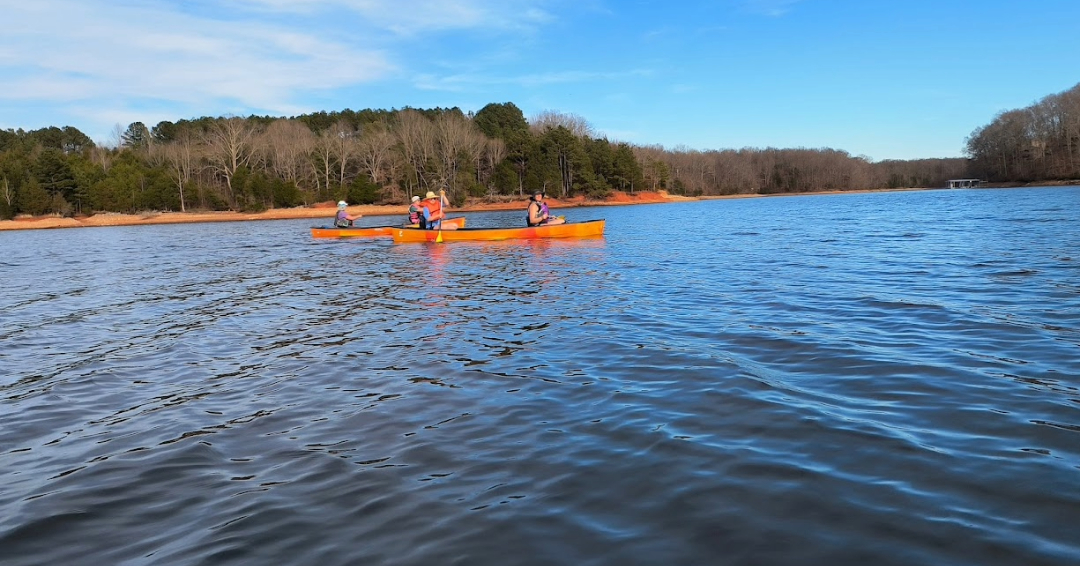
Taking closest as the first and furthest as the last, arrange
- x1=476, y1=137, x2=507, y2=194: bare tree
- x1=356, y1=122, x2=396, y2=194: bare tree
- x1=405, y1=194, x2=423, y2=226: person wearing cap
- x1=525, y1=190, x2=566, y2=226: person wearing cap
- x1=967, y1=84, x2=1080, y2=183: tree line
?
x1=525, y1=190, x2=566, y2=226: person wearing cap < x1=405, y1=194, x2=423, y2=226: person wearing cap < x1=356, y1=122, x2=396, y2=194: bare tree < x1=476, y1=137, x2=507, y2=194: bare tree < x1=967, y1=84, x2=1080, y2=183: tree line

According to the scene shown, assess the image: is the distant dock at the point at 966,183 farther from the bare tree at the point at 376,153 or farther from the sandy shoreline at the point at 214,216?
the bare tree at the point at 376,153

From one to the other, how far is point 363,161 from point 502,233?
2938 inches

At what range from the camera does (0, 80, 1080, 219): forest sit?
261ft

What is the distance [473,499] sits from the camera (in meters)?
4.31

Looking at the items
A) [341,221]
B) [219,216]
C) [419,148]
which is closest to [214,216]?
[219,216]

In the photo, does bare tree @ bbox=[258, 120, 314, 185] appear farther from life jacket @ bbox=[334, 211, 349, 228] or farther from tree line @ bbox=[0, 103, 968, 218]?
life jacket @ bbox=[334, 211, 349, 228]

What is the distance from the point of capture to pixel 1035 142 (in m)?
118

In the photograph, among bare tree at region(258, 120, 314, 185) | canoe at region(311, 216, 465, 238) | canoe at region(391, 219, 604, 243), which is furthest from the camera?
bare tree at region(258, 120, 314, 185)

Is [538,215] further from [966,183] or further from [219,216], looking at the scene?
[966,183]

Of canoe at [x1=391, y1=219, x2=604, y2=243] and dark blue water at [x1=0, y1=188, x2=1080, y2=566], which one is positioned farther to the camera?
canoe at [x1=391, y1=219, x2=604, y2=243]

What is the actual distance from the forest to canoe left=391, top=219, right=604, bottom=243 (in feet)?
192

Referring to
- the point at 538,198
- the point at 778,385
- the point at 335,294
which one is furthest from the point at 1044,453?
the point at 538,198

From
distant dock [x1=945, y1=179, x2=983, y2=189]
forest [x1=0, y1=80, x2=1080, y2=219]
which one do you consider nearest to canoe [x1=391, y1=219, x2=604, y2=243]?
forest [x1=0, y1=80, x2=1080, y2=219]

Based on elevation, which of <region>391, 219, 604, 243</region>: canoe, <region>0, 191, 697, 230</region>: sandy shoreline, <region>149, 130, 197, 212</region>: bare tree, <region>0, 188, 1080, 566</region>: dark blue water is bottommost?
<region>0, 188, 1080, 566</region>: dark blue water
